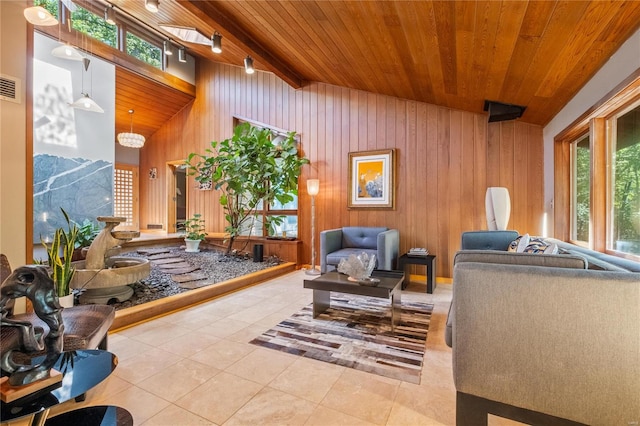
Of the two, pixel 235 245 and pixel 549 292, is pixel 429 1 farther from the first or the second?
pixel 235 245

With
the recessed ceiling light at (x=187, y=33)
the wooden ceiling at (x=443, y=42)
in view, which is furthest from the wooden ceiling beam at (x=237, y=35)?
the recessed ceiling light at (x=187, y=33)

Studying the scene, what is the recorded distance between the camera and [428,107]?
437 cm

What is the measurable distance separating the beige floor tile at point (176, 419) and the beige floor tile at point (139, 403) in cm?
4

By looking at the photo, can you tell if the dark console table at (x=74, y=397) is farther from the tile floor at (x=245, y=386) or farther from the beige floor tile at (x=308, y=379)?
the beige floor tile at (x=308, y=379)

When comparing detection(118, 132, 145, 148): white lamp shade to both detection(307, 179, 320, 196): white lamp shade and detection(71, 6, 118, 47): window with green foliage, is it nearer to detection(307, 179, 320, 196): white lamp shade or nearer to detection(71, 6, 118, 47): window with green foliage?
detection(71, 6, 118, 47): window with green foliage

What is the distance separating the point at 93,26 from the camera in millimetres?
5355

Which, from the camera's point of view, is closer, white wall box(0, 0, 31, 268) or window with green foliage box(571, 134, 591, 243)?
white wall box(0, 0, 31, 268)

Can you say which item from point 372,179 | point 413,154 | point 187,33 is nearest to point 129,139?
point 187,33

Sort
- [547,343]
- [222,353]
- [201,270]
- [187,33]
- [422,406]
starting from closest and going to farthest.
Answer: [547,343]
[422,406]
[222,353]
[187,33]
[201,270]

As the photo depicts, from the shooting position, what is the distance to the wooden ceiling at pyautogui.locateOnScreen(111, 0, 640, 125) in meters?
1.86

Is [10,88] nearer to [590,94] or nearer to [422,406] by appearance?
[422,406]

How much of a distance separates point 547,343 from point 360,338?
1407 millimetres

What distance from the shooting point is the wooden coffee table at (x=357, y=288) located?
2.43 m

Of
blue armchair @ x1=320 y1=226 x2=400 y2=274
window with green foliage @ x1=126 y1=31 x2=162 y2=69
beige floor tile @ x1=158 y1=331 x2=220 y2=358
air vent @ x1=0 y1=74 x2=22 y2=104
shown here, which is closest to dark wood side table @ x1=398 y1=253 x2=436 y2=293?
blue armchair @ x1=320 y1=226 x2=400 y2=274
